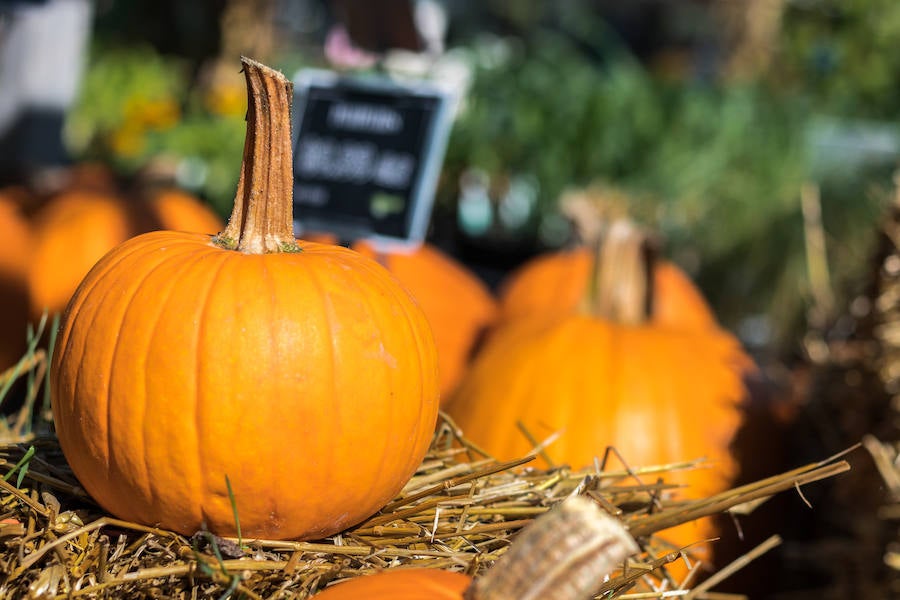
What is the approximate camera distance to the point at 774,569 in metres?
2.27

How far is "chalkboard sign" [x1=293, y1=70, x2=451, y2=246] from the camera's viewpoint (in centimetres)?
263

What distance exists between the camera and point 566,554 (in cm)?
89

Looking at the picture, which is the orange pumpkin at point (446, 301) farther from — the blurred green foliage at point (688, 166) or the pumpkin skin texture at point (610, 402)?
the blurred green foliage at point (688, 166)

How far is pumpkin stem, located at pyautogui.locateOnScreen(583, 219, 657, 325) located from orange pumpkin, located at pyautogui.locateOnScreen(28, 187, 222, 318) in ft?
4.00

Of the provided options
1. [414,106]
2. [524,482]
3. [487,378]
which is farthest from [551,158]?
[524,482]

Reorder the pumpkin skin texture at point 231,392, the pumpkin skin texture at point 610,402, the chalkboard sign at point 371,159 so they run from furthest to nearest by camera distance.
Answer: the chalkboard sign at point 371,159, the pumpkin skin texture at point 610,402, the pumpkin skin texture at point 231,392

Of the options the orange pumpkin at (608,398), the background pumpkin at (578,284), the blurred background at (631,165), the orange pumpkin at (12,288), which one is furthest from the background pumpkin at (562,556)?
the background pumpkin at (578,284)

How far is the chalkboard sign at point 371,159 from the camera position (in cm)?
263

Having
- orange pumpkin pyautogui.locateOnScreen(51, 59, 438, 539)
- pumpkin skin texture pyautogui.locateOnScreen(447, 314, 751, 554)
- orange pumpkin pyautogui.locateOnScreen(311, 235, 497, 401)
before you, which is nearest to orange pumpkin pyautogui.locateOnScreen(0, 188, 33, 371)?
orange pumpkin pyautogui.locateOnScreen(311, 235, 497, 401)

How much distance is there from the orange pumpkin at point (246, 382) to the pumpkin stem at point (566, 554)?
343mm

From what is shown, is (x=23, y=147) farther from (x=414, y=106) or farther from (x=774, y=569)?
(x=774, y=569)

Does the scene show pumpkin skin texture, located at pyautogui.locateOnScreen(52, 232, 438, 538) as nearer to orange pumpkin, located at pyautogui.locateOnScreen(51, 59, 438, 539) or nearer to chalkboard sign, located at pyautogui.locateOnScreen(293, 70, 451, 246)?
orange pumpkin, located at pyautogui.locateOnScreen(51, 59, 438, 539)

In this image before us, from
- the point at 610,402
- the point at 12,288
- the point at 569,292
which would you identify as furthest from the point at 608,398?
the point at 12,288

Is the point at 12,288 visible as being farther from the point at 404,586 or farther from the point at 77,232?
the point at 404,586
